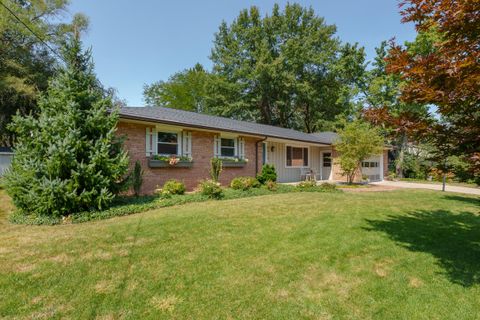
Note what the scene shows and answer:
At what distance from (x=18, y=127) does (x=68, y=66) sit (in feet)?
6.72

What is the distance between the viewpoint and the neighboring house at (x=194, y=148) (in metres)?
9.45

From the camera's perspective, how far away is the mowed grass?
264cm

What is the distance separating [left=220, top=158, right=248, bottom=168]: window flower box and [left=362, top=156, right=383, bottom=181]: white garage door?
1110 cm

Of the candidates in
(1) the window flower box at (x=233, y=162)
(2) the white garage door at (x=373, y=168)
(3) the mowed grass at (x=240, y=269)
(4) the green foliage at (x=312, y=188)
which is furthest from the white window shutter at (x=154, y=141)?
(2) the white garage door at (x=373, y=168)

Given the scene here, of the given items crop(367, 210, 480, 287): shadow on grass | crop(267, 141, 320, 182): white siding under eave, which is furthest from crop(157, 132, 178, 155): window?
crop(367, 210, 480, 287): shadow on grass

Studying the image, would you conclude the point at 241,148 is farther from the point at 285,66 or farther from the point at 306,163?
the point at 285,66

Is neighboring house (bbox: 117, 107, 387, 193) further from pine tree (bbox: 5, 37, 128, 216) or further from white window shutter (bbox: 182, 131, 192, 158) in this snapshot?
pine tree (bbox: 5, 37, 128, 216)

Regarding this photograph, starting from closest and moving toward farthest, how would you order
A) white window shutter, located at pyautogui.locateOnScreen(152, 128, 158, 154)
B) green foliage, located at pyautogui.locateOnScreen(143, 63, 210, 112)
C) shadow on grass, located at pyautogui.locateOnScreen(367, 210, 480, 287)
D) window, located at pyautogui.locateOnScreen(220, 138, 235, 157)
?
shadow on grass, located at pyautogui.locateOnScreen(367, 210, 480, 287) < white window shutter, located at pyautogui.locateOnScreen(152, 128, 158, 154) < window, located at pyautogui.locateOnScreen(220, 138, 235, 157) < green foliage, located at pyautogui.locateOnScreen(143, 63, 210, 112)

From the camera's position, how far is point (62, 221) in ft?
19.1

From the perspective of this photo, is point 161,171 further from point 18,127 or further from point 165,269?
point 165,269

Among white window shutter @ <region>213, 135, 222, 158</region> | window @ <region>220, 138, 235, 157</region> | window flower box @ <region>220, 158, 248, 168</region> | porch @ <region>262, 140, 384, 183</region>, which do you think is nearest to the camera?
white window shutter @ <region>213, 135, 222, 158</region>

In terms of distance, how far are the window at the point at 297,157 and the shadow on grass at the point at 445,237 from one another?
9.50 meters

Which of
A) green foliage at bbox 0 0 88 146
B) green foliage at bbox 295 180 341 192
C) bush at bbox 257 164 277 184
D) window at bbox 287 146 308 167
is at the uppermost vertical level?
green foliage at bbox 0 0 88 146

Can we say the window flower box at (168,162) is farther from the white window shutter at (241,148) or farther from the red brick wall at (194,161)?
the white window shutter at (241,148)
